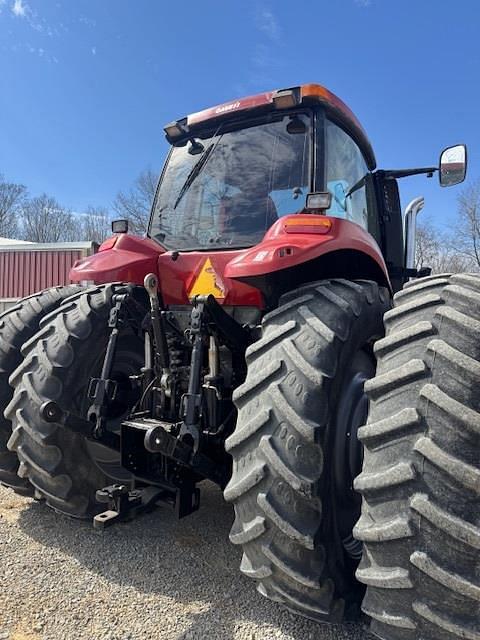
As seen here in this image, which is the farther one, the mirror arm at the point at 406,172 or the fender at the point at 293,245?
the mirror arm at the point at 406,172

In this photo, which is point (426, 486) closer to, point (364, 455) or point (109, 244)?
point (364, 455)

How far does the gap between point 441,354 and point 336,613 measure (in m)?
1.09

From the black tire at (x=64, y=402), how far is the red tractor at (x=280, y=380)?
12mm

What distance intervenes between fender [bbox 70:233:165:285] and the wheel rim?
138 centimetres

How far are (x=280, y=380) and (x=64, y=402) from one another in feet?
4.70

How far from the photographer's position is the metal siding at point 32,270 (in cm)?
2014

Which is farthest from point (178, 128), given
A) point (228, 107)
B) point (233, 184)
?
point (233, 184)

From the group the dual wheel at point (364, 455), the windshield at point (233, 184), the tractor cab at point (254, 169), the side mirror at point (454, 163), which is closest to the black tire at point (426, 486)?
the dual wheel at point (364, 455)

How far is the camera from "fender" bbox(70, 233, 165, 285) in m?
3.03

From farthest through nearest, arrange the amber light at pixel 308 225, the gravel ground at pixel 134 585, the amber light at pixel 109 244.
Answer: the amber light at pixel 109 244, the amber light at pixel 308 225, the gravel ground at pixel 134 585

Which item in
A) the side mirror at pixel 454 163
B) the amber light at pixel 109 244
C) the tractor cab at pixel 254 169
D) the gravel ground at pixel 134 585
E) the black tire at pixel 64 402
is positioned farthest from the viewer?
the side mirror at pixel 454 163

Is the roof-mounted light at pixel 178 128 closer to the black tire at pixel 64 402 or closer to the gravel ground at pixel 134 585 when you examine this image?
the black tire at pixel 64 402

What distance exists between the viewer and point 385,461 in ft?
5.50

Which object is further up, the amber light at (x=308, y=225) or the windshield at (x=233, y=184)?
the windshield at (x=233, y=184)
